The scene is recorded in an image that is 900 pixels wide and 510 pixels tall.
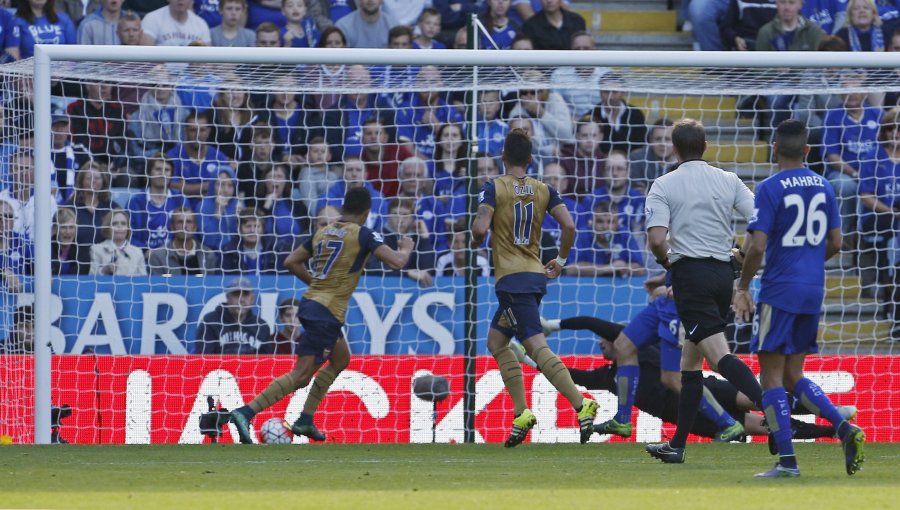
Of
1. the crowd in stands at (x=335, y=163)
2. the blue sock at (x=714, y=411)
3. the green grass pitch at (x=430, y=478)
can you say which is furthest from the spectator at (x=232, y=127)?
the blue sock at (x=714, y=411)

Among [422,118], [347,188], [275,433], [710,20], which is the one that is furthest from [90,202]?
[710,20]

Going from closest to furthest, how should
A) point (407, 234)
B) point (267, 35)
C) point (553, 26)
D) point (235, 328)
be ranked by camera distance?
point (235, 328), point (407, 234), point (267, 35), point (553, 26)

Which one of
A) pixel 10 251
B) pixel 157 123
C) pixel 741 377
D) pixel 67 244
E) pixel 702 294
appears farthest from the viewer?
pixel 157 123

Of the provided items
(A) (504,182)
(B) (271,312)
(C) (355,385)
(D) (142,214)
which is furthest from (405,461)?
(D) (142,214)

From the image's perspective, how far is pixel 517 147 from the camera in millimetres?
9078

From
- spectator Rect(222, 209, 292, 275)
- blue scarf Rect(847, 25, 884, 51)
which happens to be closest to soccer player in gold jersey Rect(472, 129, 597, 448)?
spectator Rect(222, 209, 292, 275)

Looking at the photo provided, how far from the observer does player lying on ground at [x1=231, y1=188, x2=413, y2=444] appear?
32.1 feet

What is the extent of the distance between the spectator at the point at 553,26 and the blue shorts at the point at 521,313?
5563 millimetres

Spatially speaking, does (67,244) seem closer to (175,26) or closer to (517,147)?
(175,26)

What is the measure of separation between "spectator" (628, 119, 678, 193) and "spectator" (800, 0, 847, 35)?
3.05m

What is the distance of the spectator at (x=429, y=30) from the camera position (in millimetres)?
14000

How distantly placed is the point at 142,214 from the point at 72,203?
57 centimetres

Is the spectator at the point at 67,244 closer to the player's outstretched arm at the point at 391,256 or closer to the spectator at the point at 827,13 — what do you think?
the player's outstretched arm at the point at 391,256

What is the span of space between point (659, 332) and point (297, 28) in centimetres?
555
